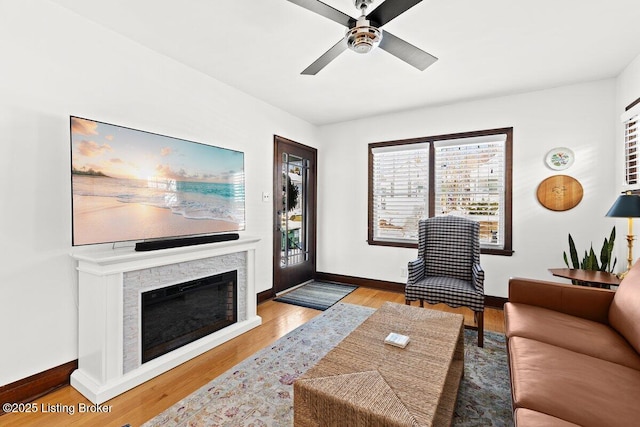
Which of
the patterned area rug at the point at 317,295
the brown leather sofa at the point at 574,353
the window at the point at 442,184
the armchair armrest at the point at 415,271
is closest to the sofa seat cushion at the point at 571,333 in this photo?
the brown leather sofa at the point at 574,353

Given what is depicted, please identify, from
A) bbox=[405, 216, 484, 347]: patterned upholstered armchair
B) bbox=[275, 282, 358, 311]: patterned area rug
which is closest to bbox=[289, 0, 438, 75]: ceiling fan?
bbox=[405, 216, 484, 347]: patterned upholstered armchair

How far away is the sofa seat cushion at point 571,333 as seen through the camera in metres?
1.55

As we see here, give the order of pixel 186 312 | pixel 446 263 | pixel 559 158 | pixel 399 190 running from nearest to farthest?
pixel 186 312 → pixel 446 263 → pixel 559 158 → pixel 399 190

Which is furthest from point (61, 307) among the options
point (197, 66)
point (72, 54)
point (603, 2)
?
point (603, 2)

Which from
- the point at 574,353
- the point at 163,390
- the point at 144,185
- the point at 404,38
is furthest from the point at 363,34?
the point at 163,390

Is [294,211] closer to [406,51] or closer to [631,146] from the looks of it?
[406,51]

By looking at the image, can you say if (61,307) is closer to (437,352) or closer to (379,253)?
(437,352)

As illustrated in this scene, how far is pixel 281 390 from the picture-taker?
1967 mm

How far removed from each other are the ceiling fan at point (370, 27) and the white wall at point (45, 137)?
1.62 meters

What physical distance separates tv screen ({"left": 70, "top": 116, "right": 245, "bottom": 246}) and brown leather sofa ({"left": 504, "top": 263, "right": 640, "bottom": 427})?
8.18ft

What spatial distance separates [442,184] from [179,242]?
3201 millimetres

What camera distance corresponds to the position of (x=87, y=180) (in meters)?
1.98

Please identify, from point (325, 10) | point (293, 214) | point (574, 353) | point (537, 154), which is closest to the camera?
point (574, 353)

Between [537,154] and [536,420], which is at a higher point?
[537,154]
